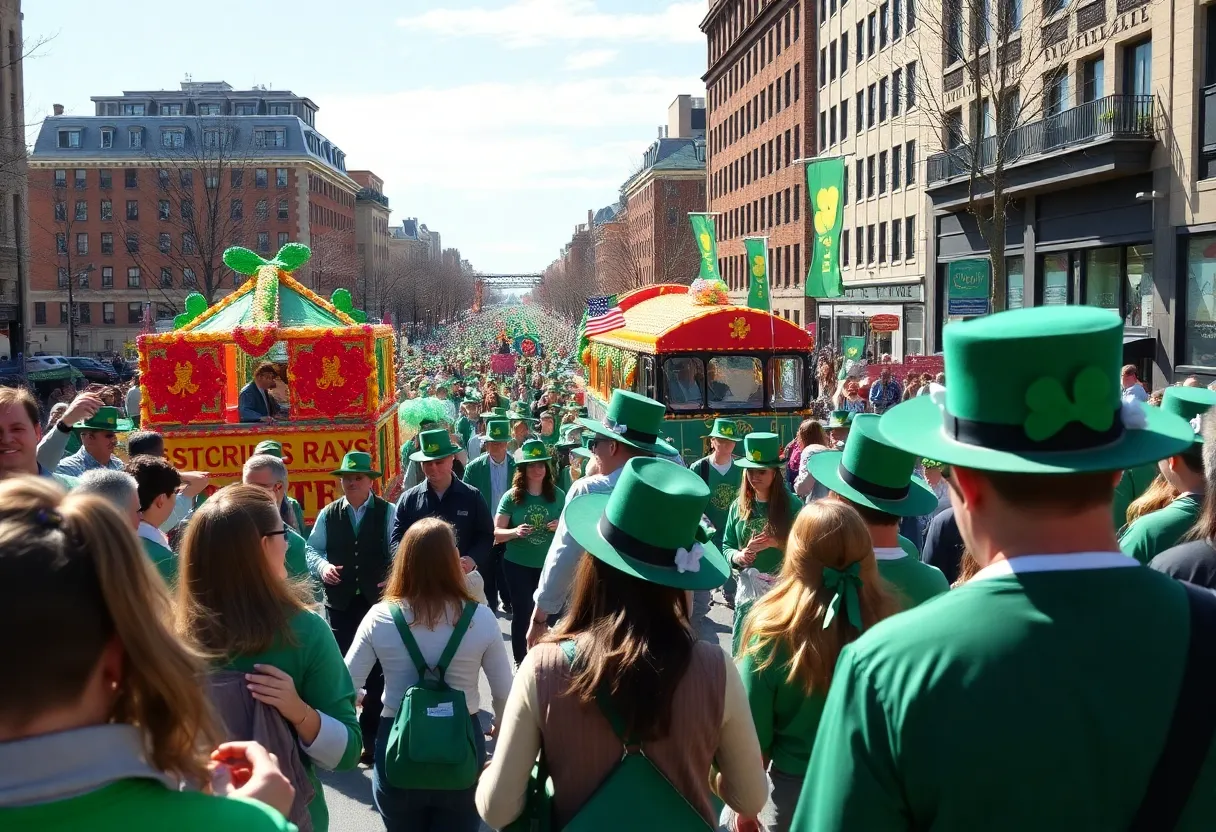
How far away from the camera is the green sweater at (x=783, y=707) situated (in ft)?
13.3

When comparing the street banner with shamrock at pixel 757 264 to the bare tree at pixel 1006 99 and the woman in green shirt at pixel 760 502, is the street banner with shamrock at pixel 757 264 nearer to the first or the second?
the bare tree at pixel 1006 99

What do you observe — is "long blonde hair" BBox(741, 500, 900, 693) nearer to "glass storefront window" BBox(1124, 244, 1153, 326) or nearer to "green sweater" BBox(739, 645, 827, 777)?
"green sweater" BBox(739, 645, 827, 777)

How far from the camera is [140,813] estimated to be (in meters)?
1.83

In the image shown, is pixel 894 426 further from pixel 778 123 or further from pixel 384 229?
pixel 384 229

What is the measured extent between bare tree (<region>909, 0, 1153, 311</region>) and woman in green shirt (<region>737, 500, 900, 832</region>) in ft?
71.7

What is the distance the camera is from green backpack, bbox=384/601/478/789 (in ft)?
15.1

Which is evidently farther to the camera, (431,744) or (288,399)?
(288,399)

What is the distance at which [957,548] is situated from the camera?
6.65 meters

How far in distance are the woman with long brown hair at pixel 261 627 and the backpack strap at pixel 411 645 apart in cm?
94

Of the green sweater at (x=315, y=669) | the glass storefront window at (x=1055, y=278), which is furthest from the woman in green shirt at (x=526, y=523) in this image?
the glass storefront window at (x=1055, y=278)

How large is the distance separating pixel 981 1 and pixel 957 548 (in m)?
22.0

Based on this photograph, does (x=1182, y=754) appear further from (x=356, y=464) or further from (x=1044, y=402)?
(x=356, y=464)

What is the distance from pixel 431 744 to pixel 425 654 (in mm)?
374

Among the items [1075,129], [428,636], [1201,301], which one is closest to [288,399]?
[428,636]
